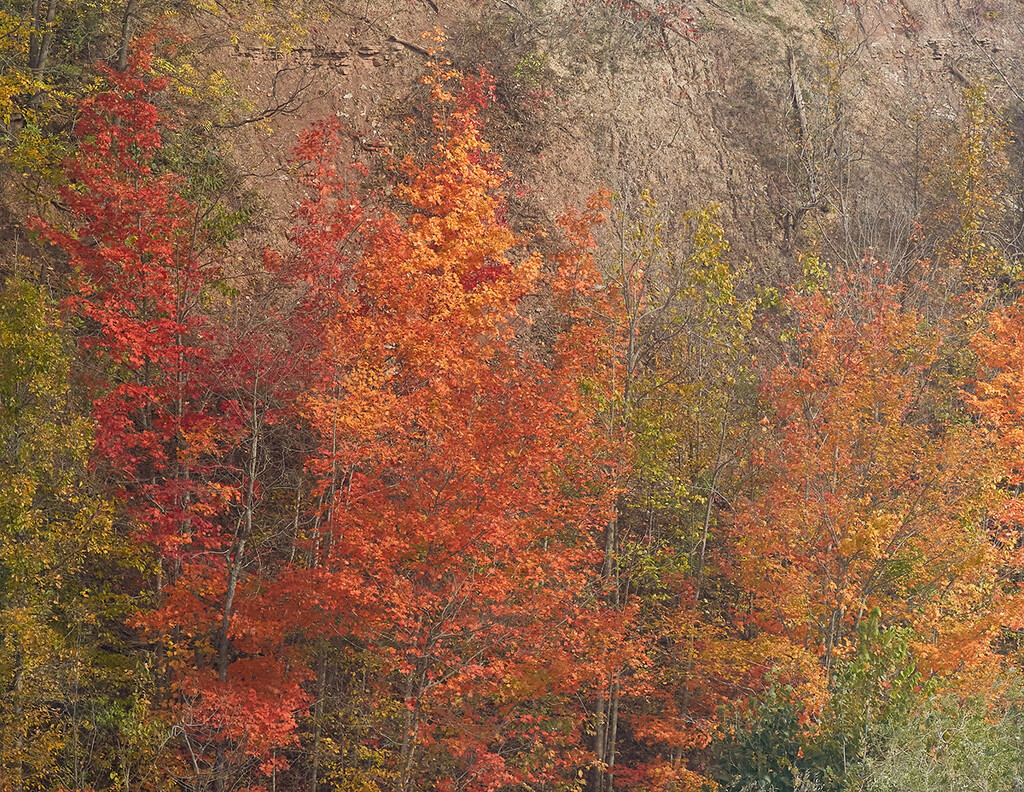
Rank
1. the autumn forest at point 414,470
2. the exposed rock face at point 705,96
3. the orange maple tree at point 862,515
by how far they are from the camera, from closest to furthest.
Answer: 1. the autumn forest at point 414,470
2. the orange maple tree at point 862,515
3. the exposed rock face at point 705,96

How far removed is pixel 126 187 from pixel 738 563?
56.5ft

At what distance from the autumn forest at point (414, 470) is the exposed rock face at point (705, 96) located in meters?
0.32

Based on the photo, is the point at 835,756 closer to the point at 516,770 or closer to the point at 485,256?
Answer: the point at 516,770

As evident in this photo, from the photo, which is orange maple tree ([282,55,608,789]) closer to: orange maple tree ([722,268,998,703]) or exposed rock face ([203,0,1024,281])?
orange maple tree ([722,268,998,703])

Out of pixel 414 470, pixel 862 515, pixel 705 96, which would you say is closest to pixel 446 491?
pixel 414 470

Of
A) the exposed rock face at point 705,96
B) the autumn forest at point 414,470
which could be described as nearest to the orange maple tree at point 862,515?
the autumn forest at point 414,470

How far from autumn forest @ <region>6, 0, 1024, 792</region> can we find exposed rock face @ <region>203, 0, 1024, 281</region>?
12.7 inches

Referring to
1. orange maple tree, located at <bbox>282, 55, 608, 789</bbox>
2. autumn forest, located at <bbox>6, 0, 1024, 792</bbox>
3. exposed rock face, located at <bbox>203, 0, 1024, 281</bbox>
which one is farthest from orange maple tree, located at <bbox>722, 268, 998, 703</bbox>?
exposed rock face, located at <bbox>203, 0, 1024, 281</bbox>

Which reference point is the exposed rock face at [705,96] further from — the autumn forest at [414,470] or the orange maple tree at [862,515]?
the orange maple tree at [862,515]

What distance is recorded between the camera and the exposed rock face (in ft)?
103

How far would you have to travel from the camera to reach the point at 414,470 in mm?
19594

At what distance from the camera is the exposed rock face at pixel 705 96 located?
31359 millimetres

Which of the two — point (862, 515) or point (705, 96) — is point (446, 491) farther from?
point (705, 96)

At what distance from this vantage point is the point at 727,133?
3869cm
